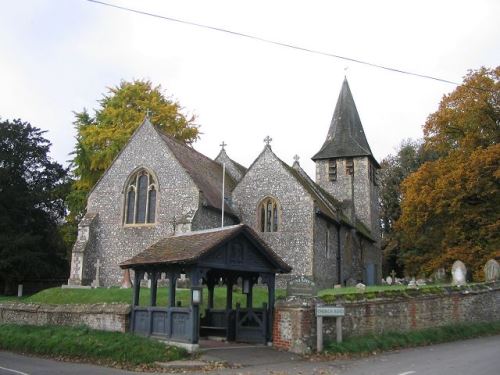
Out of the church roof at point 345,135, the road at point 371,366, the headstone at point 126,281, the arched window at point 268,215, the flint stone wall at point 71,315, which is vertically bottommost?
the road at point 371,366

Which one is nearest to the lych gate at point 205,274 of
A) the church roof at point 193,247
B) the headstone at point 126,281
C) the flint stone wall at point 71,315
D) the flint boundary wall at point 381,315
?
the church roof at point 193,247

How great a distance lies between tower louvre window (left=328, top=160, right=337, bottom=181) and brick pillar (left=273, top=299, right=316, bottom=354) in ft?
86.8

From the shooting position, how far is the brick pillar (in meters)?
14.5

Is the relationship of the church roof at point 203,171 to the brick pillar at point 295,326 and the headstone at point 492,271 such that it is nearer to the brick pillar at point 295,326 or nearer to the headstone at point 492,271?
the brick pillar at point 295,326

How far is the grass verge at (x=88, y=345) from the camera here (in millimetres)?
13281

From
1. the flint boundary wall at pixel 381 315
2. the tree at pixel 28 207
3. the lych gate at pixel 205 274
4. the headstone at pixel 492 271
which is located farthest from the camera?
the tree at pixel 28 207

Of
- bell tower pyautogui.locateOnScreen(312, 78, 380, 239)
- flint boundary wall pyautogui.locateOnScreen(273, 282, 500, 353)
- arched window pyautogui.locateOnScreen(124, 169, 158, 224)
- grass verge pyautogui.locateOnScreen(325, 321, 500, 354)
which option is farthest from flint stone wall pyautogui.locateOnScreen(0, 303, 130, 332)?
bell tower pyautogui.locateOnScreen(312, 78, 380, 239)

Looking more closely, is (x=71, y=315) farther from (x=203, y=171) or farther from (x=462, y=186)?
(x=462, y=186)

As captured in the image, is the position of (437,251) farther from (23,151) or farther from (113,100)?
(23,151)

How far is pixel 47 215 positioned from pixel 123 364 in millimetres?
30035

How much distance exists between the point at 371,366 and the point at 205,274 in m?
4.84

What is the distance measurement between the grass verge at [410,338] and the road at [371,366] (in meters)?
0.57

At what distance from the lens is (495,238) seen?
94.0ft

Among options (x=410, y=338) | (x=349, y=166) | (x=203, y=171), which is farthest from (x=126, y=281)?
(x=349, y=166)
